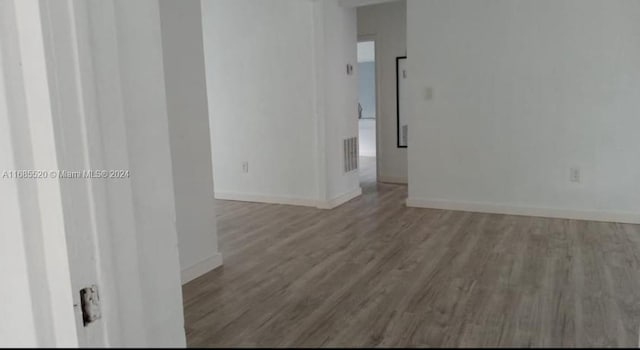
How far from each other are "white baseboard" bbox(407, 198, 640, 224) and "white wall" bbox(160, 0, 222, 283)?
2.27m

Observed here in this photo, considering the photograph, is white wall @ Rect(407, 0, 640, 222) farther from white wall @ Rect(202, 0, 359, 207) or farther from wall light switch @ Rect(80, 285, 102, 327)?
wall light switch @ Rect(80, 285, 102, 327)

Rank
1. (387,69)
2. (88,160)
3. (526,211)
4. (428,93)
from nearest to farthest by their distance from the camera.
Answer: (88,160) < (526,211) < (428,93) < (387,69)

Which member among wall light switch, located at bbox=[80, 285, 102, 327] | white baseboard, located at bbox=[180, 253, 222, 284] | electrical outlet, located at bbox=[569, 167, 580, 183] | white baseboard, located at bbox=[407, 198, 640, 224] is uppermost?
wall light switch, located at bbox=[80, 285, 102, 327]

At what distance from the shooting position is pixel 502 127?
4.06m

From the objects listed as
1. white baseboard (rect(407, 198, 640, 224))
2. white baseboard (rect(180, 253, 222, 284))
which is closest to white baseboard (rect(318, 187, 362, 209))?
white baseboard (rect(407, 198, 640, 224))

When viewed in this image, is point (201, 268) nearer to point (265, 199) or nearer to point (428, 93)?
point (265, 199)

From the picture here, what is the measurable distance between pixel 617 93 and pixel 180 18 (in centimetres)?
314

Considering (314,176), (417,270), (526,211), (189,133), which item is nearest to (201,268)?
(189,133)

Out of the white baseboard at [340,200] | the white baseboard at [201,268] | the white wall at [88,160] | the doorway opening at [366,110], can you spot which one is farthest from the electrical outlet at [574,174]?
the doorway opening at [366,110]

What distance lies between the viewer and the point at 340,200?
4.67 metres

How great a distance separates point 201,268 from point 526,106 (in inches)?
111

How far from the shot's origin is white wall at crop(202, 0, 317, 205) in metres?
4.42

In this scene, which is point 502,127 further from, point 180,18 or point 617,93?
point 180,18

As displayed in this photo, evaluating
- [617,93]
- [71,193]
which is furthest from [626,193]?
[71,193]
